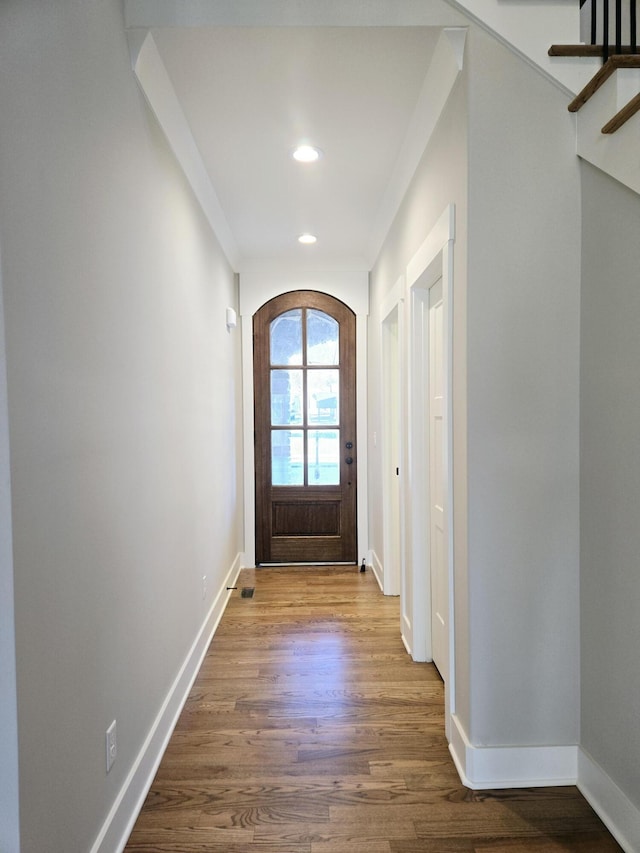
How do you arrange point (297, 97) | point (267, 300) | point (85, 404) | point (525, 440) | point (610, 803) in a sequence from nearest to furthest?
point (85, 404) → point (610, 803) → point (525, 440) → point (297, 97) → point (267, 300)

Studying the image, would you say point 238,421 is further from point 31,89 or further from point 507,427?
point 31,89

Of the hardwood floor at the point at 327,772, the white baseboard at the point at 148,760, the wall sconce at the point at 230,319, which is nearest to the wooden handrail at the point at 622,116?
the hardwood floor at the point at 327,772

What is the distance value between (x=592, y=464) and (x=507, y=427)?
0.28 meters

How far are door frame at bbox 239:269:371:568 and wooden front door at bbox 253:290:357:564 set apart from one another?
63 mm

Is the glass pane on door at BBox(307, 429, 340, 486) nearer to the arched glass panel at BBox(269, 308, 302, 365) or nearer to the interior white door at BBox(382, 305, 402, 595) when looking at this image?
the arched glass panel at BBox(269, 308, 302, 365)

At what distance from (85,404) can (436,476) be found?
5.56 feet

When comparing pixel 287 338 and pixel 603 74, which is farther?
pixel 287 338

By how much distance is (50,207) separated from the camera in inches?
48.0

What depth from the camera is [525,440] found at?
6.00 ft

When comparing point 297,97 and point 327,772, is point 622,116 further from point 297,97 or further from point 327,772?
point 327,772

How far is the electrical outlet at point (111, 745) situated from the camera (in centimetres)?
151

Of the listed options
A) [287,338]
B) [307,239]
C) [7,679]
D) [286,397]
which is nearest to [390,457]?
[286,397]

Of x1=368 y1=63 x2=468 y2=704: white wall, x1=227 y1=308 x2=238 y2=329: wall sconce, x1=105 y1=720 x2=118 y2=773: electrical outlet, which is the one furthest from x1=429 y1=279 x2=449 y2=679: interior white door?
x1=227 y1=308 x2=238 y2=329: wall sconce

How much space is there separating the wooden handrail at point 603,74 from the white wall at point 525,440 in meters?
0.05
